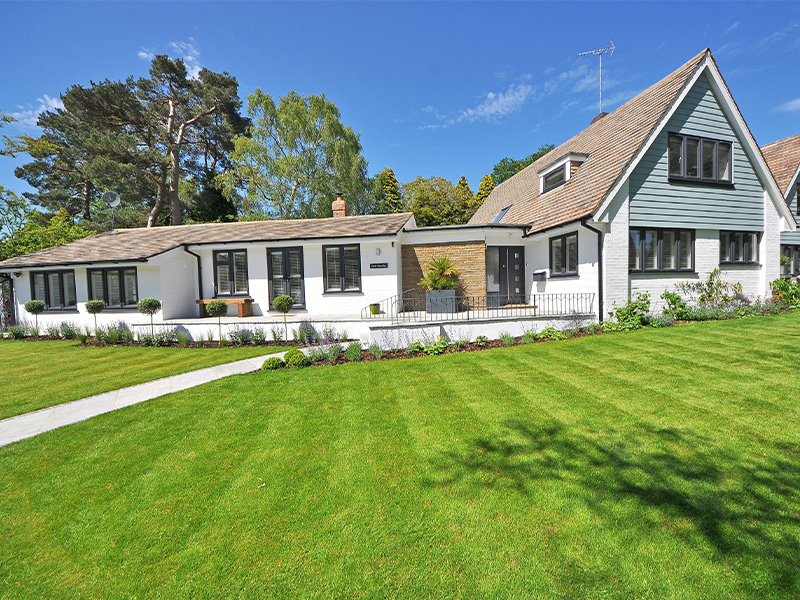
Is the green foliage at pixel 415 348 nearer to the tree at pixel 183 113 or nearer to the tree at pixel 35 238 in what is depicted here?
the tree at pixel 35 238

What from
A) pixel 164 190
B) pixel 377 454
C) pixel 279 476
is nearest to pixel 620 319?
pixel 377 454

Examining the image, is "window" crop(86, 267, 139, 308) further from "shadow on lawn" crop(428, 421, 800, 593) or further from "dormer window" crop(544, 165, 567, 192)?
"dormer window" crop(544, 165, 567, 192)

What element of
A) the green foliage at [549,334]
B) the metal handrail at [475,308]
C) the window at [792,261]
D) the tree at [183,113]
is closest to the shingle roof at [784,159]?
the window at [792,261]

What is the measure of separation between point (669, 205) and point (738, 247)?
4145mm

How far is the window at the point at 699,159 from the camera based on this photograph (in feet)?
40.1

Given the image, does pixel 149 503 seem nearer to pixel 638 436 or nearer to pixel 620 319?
pixel 638 436

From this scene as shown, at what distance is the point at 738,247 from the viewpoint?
43.8ft

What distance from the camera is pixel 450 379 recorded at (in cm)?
714

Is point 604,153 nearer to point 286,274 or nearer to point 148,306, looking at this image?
point 286,274

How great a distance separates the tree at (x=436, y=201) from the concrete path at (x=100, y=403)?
35.2 meters

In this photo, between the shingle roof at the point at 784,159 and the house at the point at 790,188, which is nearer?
the house at the point at 790,188

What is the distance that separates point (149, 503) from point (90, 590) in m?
1.02

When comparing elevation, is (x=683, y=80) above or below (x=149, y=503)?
above

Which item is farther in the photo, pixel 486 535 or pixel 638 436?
pixel 638 436
